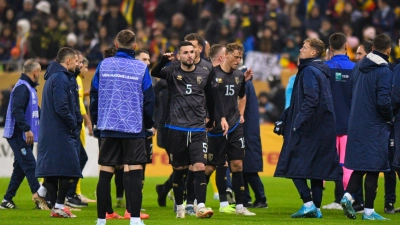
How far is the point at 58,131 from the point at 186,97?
1799 mm

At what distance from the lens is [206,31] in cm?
2433

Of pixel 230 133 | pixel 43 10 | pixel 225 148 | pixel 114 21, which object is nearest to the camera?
pixel 225 148

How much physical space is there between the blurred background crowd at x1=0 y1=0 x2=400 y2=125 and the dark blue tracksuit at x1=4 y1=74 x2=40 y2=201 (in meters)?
10.2

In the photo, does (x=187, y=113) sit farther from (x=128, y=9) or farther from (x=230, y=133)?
(x=128, y=9)

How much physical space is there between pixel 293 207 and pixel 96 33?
13.3 m

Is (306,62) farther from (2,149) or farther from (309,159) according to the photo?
(2,149)

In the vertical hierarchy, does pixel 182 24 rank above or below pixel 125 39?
above

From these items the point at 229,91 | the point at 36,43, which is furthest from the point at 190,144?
the point at 36,43

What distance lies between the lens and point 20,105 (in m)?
12.9

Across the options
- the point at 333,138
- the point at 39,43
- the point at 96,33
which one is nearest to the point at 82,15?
the point at 96,33

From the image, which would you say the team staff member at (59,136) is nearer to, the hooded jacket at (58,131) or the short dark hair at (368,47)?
the hooded jacket at (58,131)

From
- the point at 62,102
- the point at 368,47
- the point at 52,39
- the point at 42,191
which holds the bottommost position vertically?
the point at 42,191

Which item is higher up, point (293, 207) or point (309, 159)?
point (309, 159)

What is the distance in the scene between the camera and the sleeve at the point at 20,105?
12812mm
